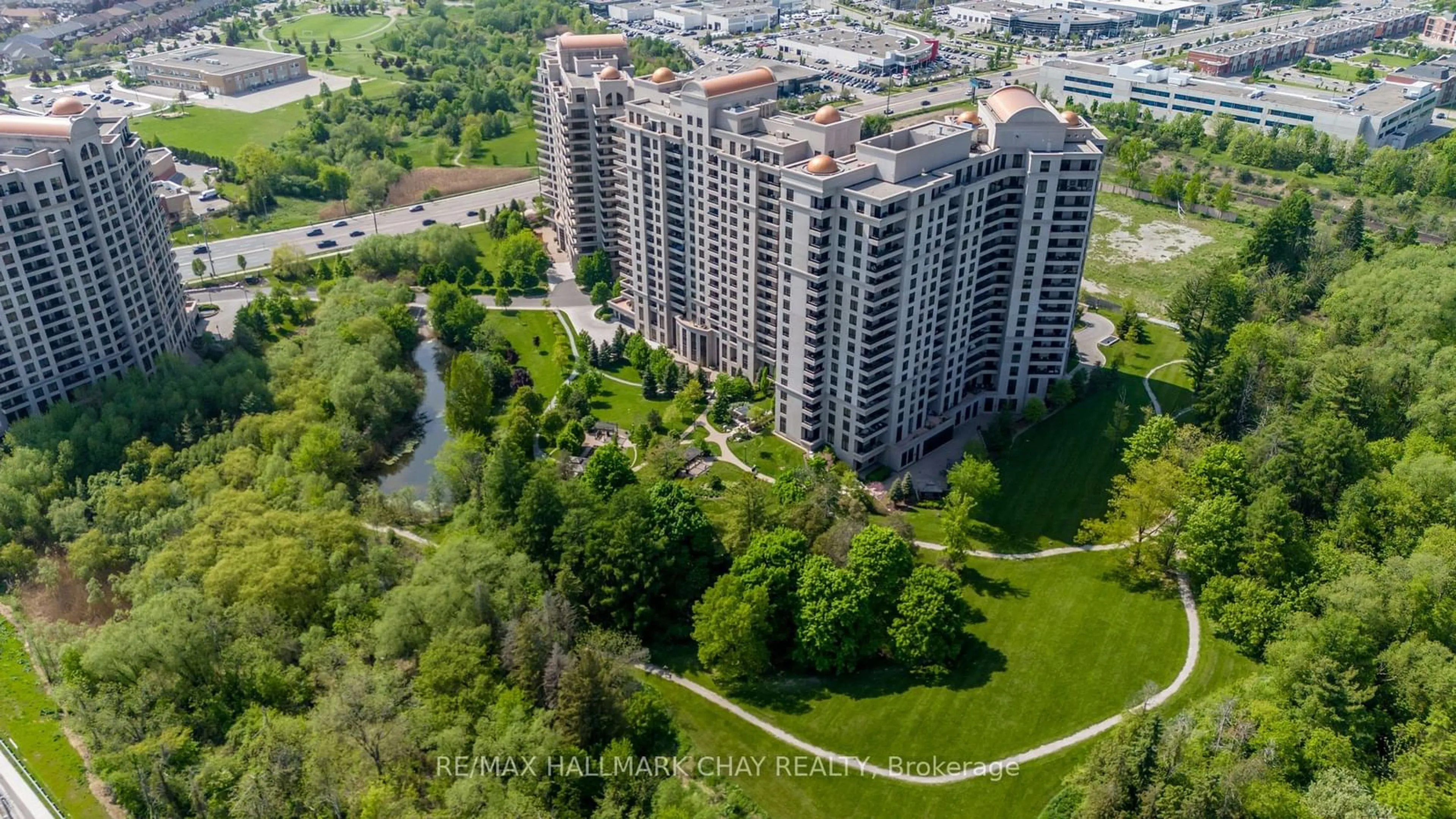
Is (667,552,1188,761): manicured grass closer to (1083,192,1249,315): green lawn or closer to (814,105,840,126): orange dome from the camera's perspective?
(814,105,840,126): orange dome

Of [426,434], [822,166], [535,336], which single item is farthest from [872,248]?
[426,434]

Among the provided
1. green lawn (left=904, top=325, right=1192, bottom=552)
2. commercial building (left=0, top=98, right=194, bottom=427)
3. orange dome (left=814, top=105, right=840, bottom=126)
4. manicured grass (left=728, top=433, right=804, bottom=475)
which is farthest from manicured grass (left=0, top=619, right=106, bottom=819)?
orange dome (left=814, top=105, right=840, bottom=126)

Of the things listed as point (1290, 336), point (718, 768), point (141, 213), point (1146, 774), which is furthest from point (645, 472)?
point (1290, 336)

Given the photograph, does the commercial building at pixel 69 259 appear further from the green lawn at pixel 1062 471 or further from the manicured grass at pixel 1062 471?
the manicured grass at pixel 1062 471

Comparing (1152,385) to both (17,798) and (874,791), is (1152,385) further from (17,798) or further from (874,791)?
(17,798)

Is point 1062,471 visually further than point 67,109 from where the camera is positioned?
No

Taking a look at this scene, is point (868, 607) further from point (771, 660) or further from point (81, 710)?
point (81, 710)
